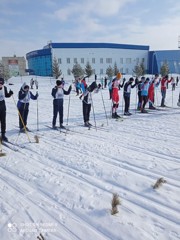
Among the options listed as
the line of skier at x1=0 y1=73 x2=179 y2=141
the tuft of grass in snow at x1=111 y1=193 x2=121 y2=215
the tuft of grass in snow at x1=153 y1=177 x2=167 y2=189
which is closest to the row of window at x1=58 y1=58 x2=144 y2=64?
the line of skier at x1=0 y1=73 x2=179 y2=141

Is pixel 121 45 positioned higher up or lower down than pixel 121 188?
higher up

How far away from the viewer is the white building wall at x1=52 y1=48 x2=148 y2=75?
70.7 meters

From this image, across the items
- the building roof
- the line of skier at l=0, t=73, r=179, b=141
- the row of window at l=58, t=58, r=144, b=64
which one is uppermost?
the building roof

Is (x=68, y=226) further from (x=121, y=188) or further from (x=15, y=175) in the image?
(x=15, y=175)

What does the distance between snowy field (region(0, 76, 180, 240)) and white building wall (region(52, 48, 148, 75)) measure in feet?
219

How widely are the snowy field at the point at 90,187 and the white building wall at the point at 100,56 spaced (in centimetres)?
6685

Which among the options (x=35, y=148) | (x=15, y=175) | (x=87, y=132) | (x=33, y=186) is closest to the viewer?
(x=33, y=186)

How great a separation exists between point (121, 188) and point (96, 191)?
1.54 ft

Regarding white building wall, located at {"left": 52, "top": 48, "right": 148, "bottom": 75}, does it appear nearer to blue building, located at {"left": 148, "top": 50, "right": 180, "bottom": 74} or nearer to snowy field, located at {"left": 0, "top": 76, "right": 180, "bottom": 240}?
blue building, located at {"left": 148, "top": 50, "right": 180, "bottom": 74}

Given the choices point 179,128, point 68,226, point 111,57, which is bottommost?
point 68,226

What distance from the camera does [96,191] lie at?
390 cm

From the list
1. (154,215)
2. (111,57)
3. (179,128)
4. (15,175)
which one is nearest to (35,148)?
(15,175)

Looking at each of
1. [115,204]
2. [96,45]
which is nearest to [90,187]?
[115,204]

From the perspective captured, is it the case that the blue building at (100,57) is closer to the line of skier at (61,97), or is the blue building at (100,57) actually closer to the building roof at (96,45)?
the building roof at (96,45)
